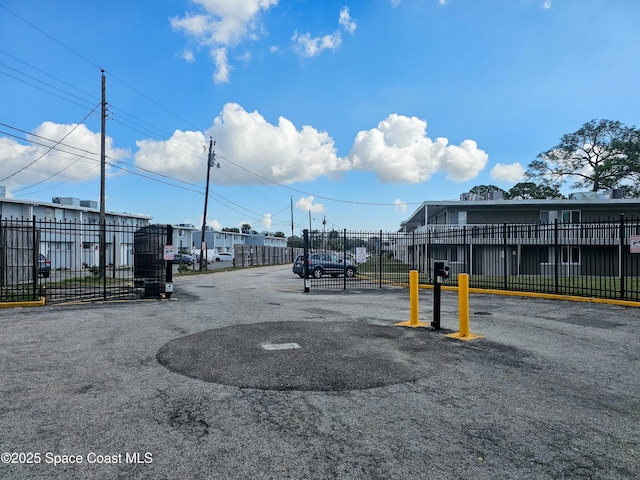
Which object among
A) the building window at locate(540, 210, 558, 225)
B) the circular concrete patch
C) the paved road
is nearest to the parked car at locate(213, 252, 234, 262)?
the building window at locate(540, 210, 558, 225)

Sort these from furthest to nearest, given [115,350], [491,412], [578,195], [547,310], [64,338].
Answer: [578,195] < [547,310] < [64,338] < [115,350] < [491,412]

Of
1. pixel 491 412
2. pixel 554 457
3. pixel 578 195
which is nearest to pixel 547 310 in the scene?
pixel 491 412

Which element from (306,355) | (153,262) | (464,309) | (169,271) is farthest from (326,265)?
(306,355)

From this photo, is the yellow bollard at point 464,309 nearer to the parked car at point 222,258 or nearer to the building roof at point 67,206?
the building roof at point 67,206

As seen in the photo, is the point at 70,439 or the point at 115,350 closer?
the point at 70,439

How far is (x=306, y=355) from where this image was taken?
6398 millimetres

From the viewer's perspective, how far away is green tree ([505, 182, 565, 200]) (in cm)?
4947

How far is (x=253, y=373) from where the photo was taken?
Answer: 5477 millimetres

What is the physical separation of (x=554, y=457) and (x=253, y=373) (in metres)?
3.39

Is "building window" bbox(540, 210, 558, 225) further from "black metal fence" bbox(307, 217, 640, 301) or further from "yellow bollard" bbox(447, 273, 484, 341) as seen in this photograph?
"yellow bollard" bbox(447, 273, 484, 341)

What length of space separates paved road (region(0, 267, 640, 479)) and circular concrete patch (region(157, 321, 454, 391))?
0.12ft

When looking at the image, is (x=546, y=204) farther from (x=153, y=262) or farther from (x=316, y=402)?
(x=316, y=402)

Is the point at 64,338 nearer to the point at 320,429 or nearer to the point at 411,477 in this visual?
the point at 320,429

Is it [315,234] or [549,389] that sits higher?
[315,234]
